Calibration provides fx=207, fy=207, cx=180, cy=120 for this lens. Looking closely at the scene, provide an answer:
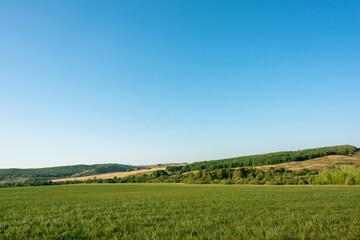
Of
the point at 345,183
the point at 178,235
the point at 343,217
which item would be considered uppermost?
the point at 178,235

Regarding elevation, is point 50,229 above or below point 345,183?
above

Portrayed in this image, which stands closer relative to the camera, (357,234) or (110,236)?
(357,234)

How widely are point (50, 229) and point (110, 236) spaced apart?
144 inches

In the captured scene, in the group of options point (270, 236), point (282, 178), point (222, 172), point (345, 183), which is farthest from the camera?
point (222, 172)

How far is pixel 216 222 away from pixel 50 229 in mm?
8318

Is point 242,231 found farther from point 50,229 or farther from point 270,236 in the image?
point 50,229

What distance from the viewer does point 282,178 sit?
2667 inches

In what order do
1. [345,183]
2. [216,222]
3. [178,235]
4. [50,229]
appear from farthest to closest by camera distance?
[345,183] → [216,222] → [50,229] → [178,235]

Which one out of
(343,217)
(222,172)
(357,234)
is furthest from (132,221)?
(222,172)

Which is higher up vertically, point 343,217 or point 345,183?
point 343,217

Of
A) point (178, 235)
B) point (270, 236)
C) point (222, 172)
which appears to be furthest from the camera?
point (222, 172)

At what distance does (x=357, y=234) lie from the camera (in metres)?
8.26

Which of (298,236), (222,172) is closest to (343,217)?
(298,236)

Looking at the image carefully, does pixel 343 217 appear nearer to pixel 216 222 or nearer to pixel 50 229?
pixel 216 222
